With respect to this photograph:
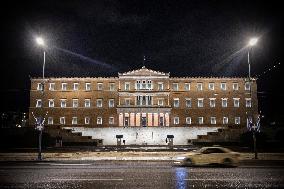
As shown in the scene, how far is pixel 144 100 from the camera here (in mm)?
70000

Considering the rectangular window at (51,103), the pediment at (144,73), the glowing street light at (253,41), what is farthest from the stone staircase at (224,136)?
the rectangular window at (51,103)

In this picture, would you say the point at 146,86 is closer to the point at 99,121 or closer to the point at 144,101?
the point at 144,101

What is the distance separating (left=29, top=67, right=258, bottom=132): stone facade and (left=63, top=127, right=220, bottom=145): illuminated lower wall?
771cm

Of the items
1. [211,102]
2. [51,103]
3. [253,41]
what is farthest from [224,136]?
[51,103]

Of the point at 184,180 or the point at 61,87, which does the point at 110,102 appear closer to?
the point at 61,87

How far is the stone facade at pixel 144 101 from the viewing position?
6881cm

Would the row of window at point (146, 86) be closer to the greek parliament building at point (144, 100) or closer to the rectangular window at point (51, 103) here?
the greek parliament building at point (144, 100)

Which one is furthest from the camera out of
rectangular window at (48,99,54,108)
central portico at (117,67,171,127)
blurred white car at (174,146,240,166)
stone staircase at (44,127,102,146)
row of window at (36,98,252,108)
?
rectangular window at (48,99,54,108)

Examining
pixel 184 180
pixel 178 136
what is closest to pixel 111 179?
pixel 184 180

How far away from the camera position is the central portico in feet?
225

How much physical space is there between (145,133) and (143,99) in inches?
453

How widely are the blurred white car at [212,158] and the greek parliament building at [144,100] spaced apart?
47.8 meters

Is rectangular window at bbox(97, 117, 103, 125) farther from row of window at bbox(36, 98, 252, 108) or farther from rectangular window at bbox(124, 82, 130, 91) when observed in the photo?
rectangular window at bbox(124, 82, 130, 91)

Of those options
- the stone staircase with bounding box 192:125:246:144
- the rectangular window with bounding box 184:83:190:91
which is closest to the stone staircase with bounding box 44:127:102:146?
the stone staircase with bounding box 192:125:246:144
